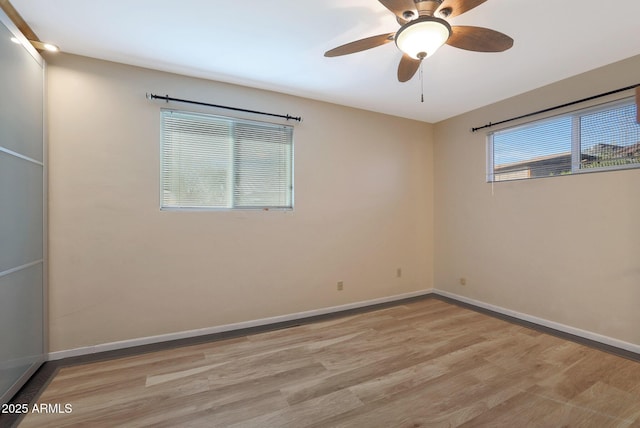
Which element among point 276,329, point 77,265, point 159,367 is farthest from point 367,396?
point 77,265

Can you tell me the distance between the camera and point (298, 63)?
2551mm

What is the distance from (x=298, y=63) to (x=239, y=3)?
79 centimetres

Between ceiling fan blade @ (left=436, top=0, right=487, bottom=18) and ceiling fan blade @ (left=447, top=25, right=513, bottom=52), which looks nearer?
ceiling fan blade @ (left=436, top=0, right=487, bottom=18)

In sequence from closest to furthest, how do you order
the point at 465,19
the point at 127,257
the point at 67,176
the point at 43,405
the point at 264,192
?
the point at 43,405 < the point at 465,19 < the point at 67,176 < the point at 127,257 < the point at 264,192

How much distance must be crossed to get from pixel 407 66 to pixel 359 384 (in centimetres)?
237

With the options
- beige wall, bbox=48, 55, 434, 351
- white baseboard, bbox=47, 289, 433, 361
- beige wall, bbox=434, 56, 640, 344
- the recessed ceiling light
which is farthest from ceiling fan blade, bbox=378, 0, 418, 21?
white baseboard, bbox=47, 289, 433, 361

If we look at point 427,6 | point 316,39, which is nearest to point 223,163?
point 316,39

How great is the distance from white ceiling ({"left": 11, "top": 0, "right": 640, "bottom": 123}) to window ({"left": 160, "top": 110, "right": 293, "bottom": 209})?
19.3 inches

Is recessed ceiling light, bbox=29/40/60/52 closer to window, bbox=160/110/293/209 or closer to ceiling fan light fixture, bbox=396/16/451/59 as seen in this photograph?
window, bbox=160/110/293/209

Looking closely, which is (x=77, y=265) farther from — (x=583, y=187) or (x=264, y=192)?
(x=583, y=187)

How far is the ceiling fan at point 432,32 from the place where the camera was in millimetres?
1530

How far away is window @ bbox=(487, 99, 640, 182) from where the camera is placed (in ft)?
8.25

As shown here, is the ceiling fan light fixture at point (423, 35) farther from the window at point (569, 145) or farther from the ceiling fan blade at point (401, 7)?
the window at point (569, 145)

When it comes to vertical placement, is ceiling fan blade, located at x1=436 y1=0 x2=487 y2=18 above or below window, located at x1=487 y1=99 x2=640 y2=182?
above
